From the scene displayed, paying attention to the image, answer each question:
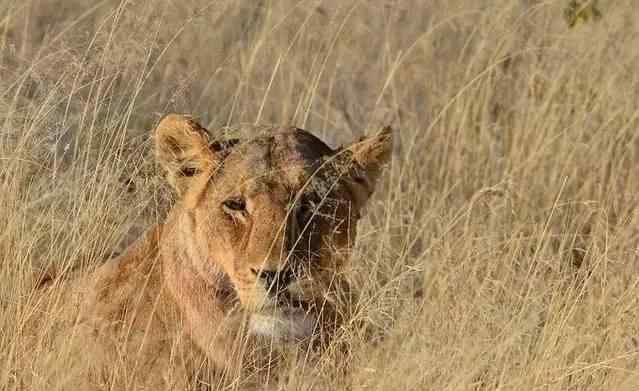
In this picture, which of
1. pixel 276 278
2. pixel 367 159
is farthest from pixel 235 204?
pixel 367 159

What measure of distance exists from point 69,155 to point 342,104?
223 cm

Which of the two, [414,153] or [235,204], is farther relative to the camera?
[414,153]

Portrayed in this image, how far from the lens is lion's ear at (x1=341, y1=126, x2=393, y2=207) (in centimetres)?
484

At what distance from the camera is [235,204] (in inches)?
179

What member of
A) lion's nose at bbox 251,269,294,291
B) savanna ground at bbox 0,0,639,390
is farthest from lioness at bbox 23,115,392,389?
savanna ground at bbox 0,0,639,390

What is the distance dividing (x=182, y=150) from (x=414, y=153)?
2699mm

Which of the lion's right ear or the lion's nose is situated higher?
the lion's right ear

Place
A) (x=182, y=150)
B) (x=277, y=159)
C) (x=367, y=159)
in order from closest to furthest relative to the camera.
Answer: (x=277, y=159), (x=182, y=150), (x=367, y=159)

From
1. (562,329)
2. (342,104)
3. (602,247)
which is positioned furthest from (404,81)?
(562,329)

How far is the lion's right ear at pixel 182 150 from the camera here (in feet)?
15.2

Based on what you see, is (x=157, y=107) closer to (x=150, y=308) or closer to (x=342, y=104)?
(x=342, y=104)

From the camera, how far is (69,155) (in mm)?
6031

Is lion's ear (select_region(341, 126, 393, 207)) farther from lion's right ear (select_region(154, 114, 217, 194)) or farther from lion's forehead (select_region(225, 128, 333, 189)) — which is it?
lion's right ear (select_region(154, 114, 217, 194))

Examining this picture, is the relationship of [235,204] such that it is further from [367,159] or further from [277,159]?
[367,159]
